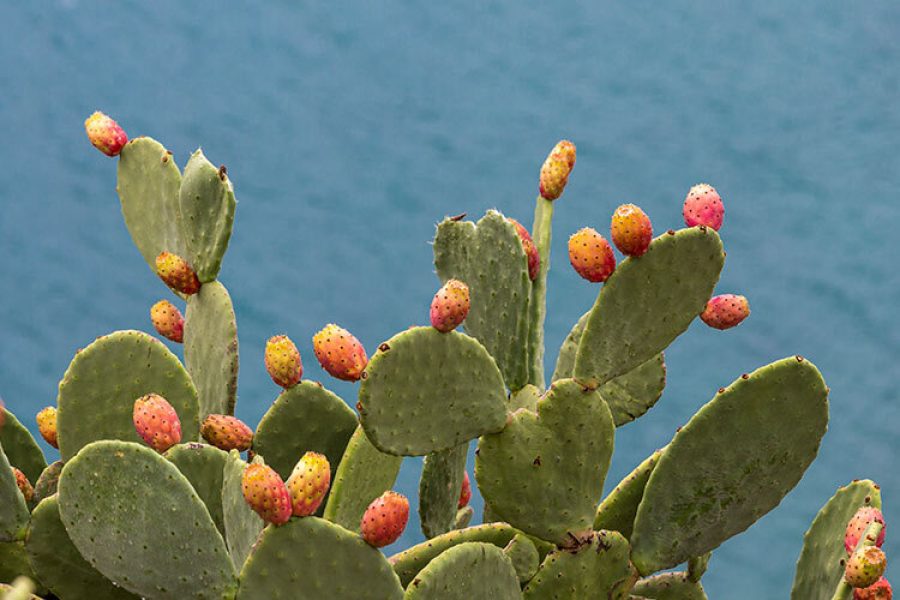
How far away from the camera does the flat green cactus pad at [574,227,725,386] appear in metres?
0.94

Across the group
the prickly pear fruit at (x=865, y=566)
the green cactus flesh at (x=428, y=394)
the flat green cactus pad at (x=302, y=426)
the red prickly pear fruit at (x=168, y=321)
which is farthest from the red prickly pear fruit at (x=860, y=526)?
the red prickly pear fruit at (x=168, y=321)

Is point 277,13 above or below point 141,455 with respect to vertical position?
above

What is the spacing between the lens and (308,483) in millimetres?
793

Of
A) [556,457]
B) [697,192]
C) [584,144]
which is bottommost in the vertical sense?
[556,457]

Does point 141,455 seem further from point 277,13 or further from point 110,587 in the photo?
point 277,13

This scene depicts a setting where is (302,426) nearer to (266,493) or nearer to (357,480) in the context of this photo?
(357,480)

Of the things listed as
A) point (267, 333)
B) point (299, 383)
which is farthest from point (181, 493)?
point (267, 333)

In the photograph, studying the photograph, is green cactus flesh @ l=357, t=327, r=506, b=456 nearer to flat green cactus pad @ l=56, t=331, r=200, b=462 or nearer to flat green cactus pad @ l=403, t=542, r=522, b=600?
flat green cactus pad @ l=403, t=542, r=522, b=600

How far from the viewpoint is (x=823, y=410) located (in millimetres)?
943

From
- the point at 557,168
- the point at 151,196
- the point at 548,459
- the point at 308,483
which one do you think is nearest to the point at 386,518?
the point at 308,483

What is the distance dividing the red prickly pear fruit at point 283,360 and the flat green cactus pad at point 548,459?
0.15 meters

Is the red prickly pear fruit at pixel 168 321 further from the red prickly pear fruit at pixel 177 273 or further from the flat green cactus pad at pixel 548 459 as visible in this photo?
the flat green cactus pad at pixel 548 459

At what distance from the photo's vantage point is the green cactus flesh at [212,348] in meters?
1.11

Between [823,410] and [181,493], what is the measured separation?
416 millimetres
